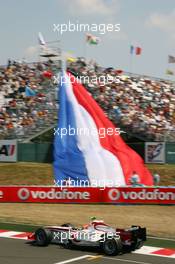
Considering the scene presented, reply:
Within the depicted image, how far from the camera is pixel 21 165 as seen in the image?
101 ft

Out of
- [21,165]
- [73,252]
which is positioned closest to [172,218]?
[73,252]

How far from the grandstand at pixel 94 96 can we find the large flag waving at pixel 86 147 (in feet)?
28.1

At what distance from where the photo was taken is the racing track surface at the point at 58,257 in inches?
454

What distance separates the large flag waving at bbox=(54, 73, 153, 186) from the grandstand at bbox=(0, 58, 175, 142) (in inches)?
338

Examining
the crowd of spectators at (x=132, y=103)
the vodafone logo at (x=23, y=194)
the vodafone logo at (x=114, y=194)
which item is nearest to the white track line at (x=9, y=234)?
the vodafone logo at (x=23, y=194)

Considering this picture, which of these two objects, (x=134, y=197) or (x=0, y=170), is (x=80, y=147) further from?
(x=0, y=170)

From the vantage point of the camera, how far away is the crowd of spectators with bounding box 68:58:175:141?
105 ft

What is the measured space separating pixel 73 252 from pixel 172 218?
22.3 feet

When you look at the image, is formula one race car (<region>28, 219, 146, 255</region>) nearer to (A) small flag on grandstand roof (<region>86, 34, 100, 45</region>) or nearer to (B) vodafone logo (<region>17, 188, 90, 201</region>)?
(B) vodafone logo (<region>17, 188, 90, 201</region>)

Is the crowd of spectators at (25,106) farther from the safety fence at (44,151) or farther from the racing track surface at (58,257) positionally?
the racing track surface at (58,257)

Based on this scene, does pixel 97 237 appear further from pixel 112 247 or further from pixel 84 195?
pixel 84 195

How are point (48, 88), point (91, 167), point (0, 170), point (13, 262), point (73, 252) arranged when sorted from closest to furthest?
point (13, 262) < point (73, 252) < point (91, 167) < point (0, 170) < point (48, 88)

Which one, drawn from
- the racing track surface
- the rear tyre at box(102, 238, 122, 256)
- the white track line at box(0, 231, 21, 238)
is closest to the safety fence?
the white track line at box(0, 231, 21, 238)

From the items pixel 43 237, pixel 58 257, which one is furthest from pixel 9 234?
pixel 58 257
